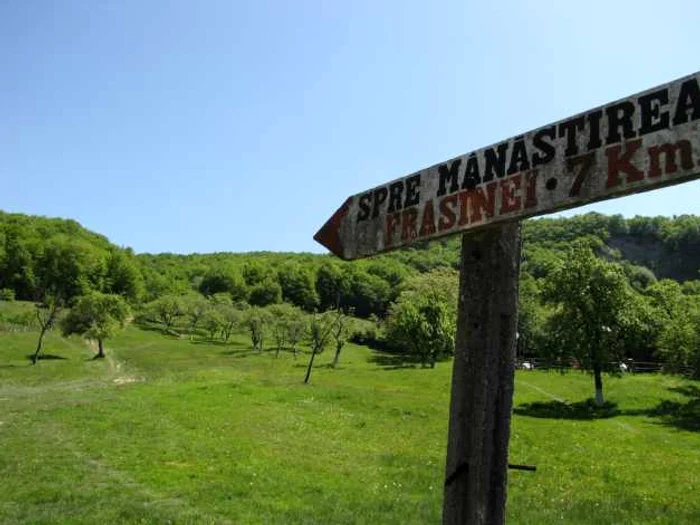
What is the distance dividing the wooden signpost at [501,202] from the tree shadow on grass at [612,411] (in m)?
37.5

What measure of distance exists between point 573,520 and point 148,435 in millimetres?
17733

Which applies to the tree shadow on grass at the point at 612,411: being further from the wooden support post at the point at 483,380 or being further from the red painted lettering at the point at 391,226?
the wooden support post at the point at 483,380

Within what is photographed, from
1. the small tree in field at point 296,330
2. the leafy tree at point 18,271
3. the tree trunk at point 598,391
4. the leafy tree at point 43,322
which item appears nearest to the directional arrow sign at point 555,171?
the tree trunk at point 598,391

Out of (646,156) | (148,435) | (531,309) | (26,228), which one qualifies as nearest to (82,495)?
(148,435)

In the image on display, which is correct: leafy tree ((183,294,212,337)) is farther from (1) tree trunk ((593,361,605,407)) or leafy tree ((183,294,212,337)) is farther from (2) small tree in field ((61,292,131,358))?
(1) tree trunk ((593,361,605,407))

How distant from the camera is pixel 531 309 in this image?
10675 cm

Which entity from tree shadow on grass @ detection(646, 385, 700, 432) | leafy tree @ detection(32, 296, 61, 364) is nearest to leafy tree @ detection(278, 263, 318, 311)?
leafy tree @ detection(32, 296, 61, 364)

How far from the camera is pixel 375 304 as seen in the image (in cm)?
17675

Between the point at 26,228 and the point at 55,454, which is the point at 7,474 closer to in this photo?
the point at 55,454

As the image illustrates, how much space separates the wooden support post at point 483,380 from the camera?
3945 mm

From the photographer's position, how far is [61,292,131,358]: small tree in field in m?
77.2

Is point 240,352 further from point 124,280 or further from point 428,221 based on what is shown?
point 428,221

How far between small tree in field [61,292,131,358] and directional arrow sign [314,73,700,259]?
264 ft

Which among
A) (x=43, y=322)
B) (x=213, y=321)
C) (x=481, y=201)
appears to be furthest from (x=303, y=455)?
→ (x=213, y=321)
